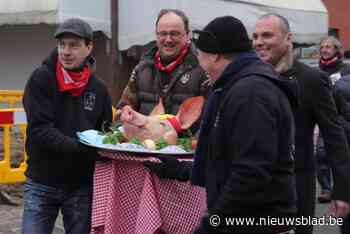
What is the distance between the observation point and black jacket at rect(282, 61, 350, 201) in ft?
12.6

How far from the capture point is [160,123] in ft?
11.9

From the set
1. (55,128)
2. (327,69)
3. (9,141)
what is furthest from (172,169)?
(327,69)

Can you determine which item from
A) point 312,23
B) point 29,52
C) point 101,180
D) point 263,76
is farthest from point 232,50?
point 312,23

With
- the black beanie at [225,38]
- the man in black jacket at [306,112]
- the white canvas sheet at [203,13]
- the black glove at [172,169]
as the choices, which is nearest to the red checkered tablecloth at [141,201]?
the black glove at [172,169]

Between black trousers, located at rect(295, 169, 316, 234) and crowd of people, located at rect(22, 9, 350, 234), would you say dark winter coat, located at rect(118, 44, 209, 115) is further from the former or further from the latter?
black trousers, located at rect(295, 169, 316, 234)

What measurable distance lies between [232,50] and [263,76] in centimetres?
21

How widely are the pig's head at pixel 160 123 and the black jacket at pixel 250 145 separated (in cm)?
78

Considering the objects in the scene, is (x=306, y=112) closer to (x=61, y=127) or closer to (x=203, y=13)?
(x=61, y=127)

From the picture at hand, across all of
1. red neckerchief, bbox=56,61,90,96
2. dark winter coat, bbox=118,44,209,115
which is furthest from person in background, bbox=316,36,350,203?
red neckerchief, bbox=56,61,90,96

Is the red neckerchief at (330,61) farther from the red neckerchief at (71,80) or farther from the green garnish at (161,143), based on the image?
the green garnish at (161,143)

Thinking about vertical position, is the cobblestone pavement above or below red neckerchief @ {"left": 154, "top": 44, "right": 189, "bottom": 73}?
below

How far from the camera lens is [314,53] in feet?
51.9

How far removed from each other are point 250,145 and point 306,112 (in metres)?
1.43

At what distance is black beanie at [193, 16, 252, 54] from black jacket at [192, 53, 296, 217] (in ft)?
0.29
